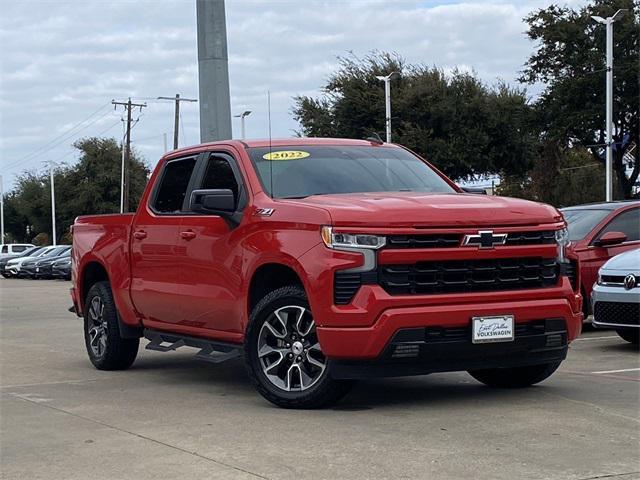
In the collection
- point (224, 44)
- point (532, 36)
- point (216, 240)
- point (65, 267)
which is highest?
point (532, 36)

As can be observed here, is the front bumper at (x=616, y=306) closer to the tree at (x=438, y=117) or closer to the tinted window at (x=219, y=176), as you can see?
the tinted window at (x=219, y=176)

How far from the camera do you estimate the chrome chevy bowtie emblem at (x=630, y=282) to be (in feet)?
35.5

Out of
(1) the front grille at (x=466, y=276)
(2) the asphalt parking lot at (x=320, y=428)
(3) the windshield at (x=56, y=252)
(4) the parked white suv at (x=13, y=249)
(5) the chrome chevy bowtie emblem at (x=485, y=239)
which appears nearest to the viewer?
(2) the asphalt parking lot at (x=320, y=428)

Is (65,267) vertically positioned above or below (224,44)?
below

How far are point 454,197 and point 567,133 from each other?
39.8 m

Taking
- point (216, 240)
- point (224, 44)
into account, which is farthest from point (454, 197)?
point (224, 44)

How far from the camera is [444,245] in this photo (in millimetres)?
7113

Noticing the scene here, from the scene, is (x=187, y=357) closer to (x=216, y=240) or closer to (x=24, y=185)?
(x=216, y=240)

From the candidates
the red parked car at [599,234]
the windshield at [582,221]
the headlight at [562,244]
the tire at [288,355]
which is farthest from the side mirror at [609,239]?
the tire at [288,355]

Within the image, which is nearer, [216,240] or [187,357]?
[216,240]

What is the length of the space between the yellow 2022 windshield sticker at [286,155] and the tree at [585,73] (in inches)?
1447

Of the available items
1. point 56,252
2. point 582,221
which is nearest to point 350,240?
point 582,221

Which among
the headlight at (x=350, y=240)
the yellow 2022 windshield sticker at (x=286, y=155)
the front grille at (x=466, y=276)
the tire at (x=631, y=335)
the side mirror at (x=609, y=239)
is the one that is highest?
the yellow 2022 windshield sticker at (x=286, y=155)

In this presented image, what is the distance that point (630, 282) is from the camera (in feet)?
35.6
